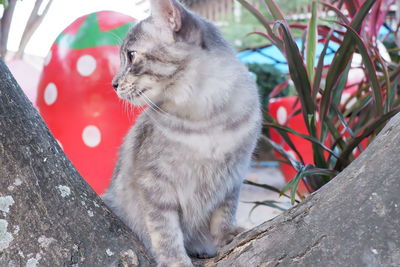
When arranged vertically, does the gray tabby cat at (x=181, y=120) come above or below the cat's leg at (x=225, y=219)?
above

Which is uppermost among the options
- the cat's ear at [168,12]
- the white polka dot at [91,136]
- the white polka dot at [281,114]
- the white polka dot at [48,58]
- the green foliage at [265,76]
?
the cat's ear at [168,12]

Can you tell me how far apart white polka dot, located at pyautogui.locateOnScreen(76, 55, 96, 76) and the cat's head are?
1.03m

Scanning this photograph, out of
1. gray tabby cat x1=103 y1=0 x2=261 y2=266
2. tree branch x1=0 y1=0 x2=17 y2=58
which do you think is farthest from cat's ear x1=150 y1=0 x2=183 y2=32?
tree branch x1=0 y1=0 x2=17 y2=58

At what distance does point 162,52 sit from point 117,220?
45 centimetres

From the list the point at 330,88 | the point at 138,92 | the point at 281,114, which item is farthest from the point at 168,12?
the point at 281,114

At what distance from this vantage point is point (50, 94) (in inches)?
92.9

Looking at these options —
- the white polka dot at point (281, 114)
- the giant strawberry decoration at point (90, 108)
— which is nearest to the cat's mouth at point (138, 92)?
the giant strawberry decoration at point (90, 108)

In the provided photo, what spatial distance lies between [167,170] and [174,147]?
0.21 ft

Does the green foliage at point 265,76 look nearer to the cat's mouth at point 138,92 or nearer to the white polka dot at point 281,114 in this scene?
the white polka dot at point 281,114

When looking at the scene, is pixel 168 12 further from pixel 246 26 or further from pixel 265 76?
pixel 265 76

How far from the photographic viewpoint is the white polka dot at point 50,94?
2.35m

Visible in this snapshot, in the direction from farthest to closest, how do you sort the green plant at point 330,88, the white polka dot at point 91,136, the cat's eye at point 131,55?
the white polka dot at point 91,136 < the green plant at point 330,88 < the cat's eye at point 131,55

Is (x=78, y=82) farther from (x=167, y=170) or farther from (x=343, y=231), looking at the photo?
(x=343, y=231)

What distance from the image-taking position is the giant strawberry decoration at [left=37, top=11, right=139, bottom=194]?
2.31 m
